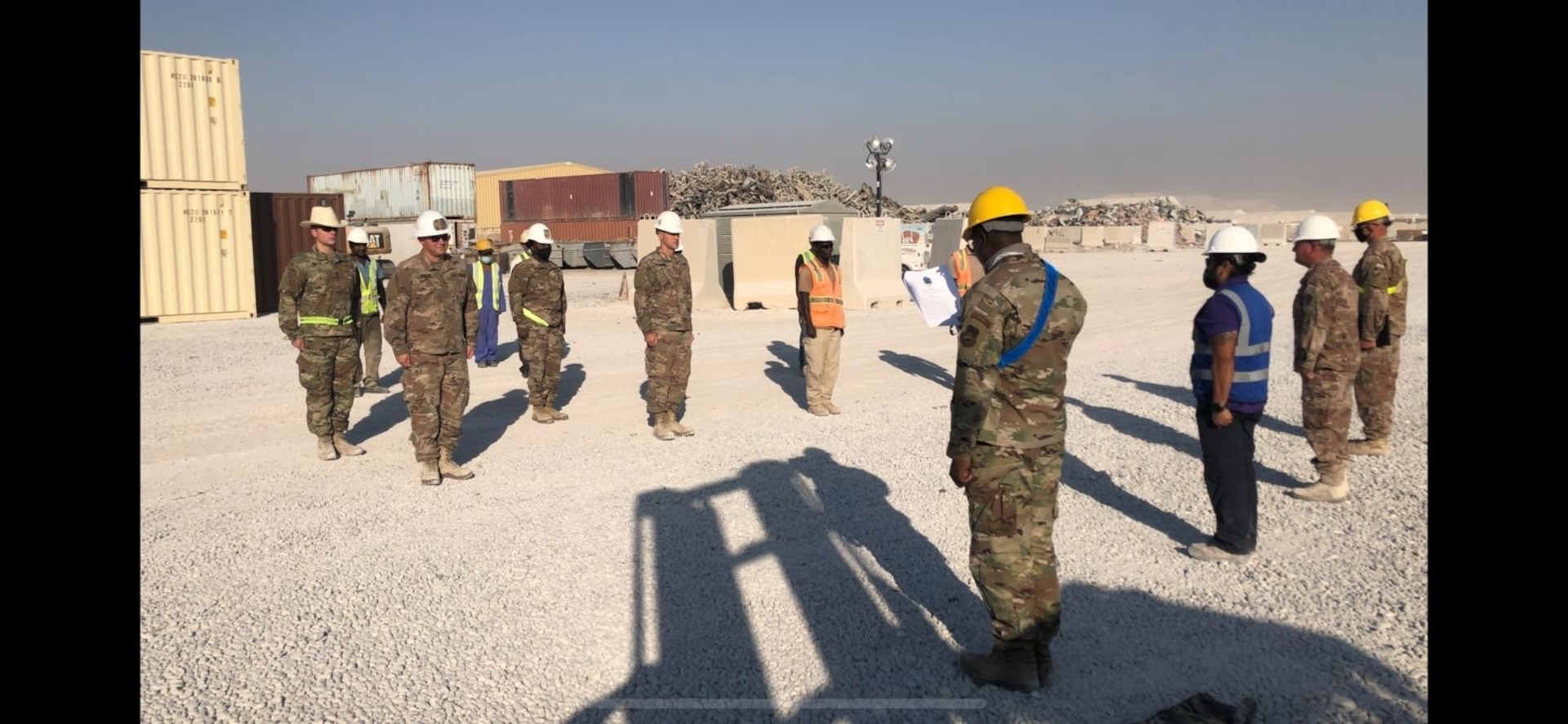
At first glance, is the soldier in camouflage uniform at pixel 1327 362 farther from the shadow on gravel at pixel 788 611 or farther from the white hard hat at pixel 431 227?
the white hard hat at pixel 431 227

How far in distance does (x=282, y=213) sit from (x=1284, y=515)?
20.1m

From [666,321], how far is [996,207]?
465 centimetres

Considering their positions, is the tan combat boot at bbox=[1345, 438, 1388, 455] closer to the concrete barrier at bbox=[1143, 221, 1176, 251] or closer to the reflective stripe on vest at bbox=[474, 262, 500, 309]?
the reflective stripe on vest at bbox=[474, 262, 500, 309]

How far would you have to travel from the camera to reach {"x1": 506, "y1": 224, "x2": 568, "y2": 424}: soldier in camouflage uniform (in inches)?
339

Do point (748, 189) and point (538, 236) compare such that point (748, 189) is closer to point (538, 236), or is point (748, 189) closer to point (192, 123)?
point (192, 123)

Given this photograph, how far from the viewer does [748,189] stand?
37969mm

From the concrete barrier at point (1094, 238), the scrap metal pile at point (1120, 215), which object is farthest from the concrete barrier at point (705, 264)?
the scrap metal pile at point (1120, 215)

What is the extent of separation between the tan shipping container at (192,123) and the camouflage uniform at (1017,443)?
17.0 meters

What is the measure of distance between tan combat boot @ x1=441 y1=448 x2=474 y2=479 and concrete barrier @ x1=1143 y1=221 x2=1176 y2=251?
45.2m

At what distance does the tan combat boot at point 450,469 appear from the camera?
6.62m

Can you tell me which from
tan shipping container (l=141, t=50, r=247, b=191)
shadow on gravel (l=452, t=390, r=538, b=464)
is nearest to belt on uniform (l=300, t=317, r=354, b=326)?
shadow on gravel (l=452, t=390, r=538, b=464)

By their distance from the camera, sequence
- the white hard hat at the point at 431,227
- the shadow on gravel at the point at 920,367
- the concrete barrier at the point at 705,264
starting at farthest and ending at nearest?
the concrete barrier at the point at 705,264 → the shadow on gravel at the point at 920,367 → the white hard hat at the point at 431,227

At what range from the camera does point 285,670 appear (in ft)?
12.2

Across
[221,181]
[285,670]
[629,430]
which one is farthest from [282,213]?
[285,670]
